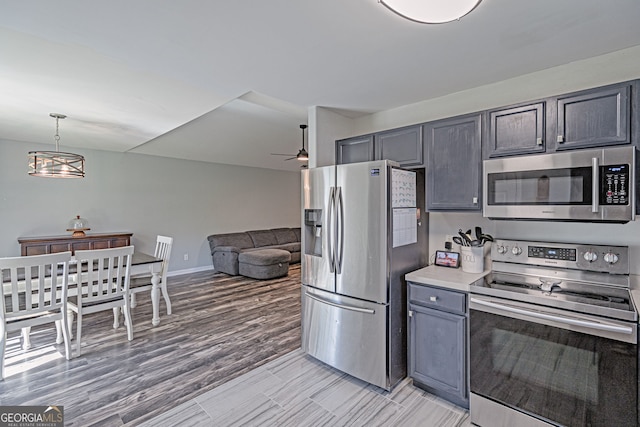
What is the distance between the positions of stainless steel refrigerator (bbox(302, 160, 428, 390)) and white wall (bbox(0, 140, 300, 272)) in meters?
4.58

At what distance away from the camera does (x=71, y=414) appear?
2133 millimetres

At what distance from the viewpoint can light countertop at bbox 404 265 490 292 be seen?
7.00 feet

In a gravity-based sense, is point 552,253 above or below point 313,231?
below

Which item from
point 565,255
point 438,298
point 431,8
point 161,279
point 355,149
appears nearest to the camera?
point 431,8

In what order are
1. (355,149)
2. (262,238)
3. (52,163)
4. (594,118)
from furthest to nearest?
(262,238), (52,163), (355,149), (594,118)

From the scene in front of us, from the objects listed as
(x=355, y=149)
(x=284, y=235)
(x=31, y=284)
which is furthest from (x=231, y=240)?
(x=355, y=149)

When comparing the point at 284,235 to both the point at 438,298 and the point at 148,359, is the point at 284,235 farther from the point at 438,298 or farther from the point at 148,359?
→ the point at 438,298

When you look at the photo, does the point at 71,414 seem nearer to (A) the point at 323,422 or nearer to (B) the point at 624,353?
(A) the point at 323,422

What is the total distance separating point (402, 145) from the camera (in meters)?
2.69

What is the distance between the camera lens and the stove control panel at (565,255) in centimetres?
192

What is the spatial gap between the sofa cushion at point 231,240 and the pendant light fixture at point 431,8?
6.09m

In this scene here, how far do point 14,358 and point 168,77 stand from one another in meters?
2.99

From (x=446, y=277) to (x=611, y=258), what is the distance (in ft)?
3.20

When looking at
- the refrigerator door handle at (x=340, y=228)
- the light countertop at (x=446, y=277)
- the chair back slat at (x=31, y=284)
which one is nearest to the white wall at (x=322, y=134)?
the refrigerator door handle at (x=340, y=228)
